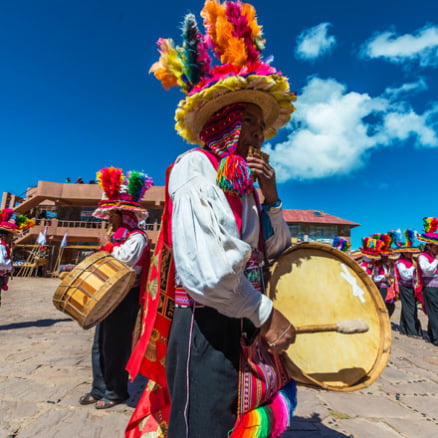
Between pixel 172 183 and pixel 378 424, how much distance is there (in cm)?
288

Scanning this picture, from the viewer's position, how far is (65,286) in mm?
2393

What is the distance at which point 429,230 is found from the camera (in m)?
6.87

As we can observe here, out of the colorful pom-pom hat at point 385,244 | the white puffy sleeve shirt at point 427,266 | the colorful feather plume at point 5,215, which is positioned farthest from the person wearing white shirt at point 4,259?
the colorful pom-pom hat at point 385,244

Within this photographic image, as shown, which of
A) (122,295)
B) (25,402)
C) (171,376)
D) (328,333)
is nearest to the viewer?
→ (171,376)

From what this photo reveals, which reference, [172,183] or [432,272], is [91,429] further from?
[432,272]

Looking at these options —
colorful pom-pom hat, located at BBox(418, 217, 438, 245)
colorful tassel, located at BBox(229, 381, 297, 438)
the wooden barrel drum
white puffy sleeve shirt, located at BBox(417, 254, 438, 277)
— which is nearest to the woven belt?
colorful tassel, located at BBox(229, 381, 297, 438)

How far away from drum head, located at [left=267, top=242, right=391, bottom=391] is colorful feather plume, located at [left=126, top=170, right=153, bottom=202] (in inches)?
116

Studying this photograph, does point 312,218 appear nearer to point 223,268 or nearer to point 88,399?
point 88,399

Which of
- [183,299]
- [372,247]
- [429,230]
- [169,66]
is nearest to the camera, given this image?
[183,299]

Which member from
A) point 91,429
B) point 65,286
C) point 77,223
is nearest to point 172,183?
point 65,286

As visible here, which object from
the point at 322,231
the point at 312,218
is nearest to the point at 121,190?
the point at 312,218

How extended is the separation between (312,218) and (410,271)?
27746 millimetres

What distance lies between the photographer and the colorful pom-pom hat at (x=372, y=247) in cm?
861

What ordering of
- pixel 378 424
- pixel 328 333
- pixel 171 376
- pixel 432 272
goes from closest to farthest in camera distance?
1. pixel 171 376
2. pixel 328 333
3. pixel 378 424
4. pixel 432 272
